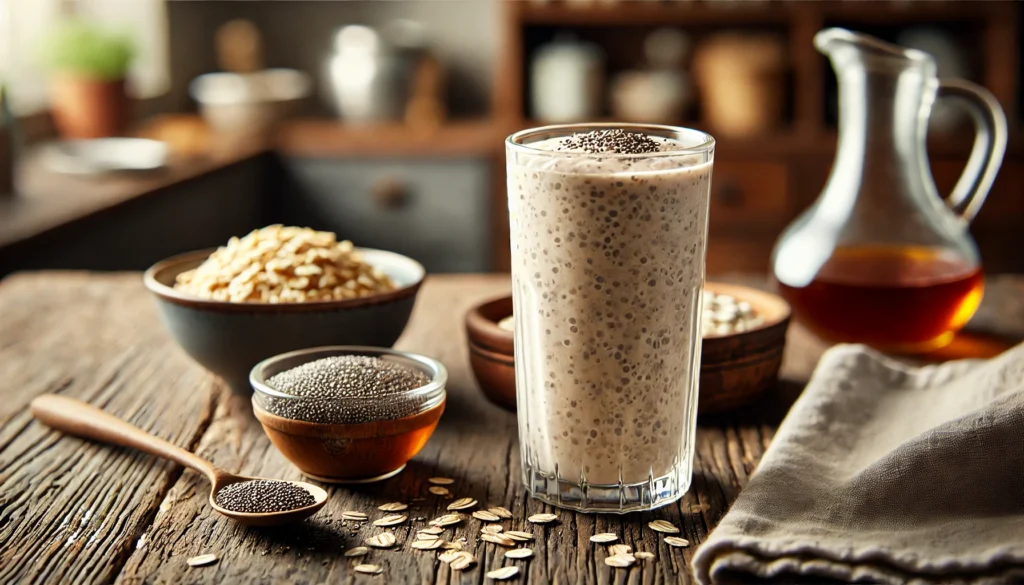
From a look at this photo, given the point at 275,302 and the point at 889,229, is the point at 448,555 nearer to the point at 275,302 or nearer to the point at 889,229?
the point at 275,302

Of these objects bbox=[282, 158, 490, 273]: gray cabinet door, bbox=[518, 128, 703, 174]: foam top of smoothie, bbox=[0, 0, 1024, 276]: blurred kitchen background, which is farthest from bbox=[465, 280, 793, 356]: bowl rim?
bbox=[282, 158, 490, 273]: gray cabinet door

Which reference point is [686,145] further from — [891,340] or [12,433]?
[12,433]

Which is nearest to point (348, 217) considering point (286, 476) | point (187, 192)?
point (187, 192)

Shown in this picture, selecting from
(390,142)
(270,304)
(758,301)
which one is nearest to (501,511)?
(270,304)

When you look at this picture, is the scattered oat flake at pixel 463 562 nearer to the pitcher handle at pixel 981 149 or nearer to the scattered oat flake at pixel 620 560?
the scattered oat flake at pixel 620 560

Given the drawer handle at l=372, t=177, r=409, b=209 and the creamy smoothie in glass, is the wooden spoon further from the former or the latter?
the drawer handle at l=372, t=177, r=409, b=209
